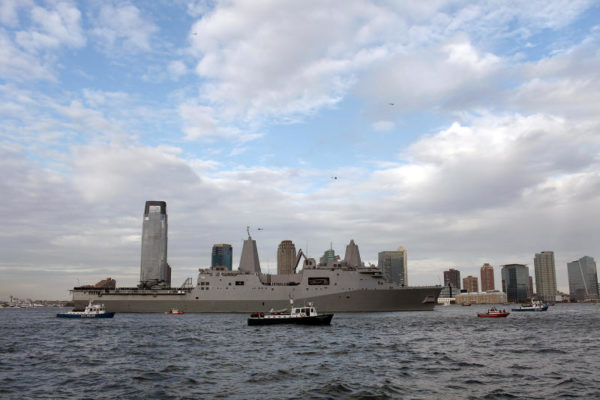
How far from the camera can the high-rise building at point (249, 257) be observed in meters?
85.0

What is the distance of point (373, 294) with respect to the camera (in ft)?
240

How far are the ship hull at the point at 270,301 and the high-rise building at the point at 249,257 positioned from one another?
33.0 ft

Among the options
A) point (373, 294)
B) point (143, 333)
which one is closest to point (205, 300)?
point (373, 294)

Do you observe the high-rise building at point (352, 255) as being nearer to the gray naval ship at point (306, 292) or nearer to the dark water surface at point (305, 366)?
the gray naval ship at point (306, 292)

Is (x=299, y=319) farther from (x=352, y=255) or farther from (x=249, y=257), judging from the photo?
(x=352, y=255)

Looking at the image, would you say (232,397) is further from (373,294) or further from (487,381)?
(373,294)

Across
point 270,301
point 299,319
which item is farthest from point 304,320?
point 270,301

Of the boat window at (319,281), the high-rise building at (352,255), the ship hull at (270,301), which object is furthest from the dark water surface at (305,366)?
the high-rise building at (352,255)

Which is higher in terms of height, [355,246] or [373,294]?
[355,246]

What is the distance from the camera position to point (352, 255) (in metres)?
86.9

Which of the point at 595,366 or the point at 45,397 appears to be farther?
the point at 595,366

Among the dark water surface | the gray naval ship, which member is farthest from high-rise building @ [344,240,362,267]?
the dark water surface

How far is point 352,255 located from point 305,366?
64588mm

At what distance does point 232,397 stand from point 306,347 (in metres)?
14.2
